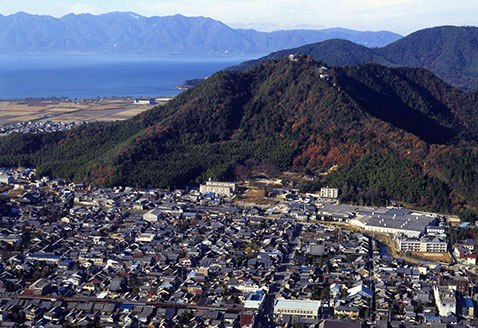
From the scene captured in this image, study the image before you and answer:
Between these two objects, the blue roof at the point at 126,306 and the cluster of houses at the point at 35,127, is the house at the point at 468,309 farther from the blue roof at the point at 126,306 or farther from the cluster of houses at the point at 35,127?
the cluster of houses at the point at 35,127

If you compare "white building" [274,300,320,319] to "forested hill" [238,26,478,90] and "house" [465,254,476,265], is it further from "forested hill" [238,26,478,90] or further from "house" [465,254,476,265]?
"forested hill" [238,26,478,90]

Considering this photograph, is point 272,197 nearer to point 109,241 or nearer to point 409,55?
point 109,241

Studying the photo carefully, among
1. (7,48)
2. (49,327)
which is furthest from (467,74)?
(7,48)

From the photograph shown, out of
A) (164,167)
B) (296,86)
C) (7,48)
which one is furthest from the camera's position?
(7,48)

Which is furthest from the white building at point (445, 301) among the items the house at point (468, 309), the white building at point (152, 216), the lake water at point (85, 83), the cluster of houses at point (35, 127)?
the lake water at point (85, 83)

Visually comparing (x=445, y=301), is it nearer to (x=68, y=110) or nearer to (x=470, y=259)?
(x=470, y=259)

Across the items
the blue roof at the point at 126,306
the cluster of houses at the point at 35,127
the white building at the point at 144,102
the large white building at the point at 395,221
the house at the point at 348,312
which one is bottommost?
the white building at the point at 144,102

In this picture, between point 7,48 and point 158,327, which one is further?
point 7,48

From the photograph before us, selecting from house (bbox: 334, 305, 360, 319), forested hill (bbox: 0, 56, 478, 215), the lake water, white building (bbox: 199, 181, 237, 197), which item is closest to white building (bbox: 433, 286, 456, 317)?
house (bbox: 334, 305, 360, 319)
